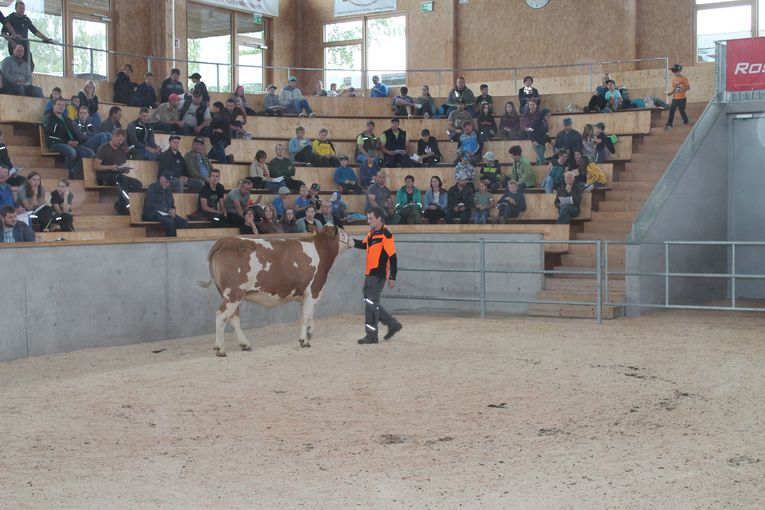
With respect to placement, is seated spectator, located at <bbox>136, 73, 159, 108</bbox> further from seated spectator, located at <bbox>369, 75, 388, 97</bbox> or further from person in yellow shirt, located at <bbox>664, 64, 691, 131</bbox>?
person in yellow shirt, located at <bbox>664, 64, 691, 131</bbox>

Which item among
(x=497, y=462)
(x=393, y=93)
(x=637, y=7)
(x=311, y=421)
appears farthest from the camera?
(x=393, y=93)

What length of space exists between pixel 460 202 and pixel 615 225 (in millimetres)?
2977

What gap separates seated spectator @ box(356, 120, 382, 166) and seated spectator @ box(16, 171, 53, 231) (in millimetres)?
8100

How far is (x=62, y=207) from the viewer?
15211mm

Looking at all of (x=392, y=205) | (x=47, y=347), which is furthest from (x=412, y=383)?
(x=392, y=205)

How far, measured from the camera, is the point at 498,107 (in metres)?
24.2

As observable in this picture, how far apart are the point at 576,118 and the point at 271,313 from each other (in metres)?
9.96

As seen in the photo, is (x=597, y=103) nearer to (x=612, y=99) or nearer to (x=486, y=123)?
(x=612, y=99)

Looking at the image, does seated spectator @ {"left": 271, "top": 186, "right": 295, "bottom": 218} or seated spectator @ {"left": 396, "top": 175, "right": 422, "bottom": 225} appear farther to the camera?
seated spectator @ {"left": 396, "top": 175, "right": 422, "bottom": 225}

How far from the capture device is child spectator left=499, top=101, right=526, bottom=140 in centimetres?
2203

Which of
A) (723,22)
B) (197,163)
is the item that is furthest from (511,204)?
(723,22)

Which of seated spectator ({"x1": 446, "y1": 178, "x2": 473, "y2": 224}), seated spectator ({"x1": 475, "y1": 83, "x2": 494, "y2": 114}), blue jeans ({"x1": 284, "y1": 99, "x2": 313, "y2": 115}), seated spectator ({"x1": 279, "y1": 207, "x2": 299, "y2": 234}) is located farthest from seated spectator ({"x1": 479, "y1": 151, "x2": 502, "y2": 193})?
blue jeans ({"x1": 284, "y1": 99, "x2": 313, "y2": 115})

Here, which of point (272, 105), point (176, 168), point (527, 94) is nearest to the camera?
point (176, 168)

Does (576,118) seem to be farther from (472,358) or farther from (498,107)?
(472,358)
